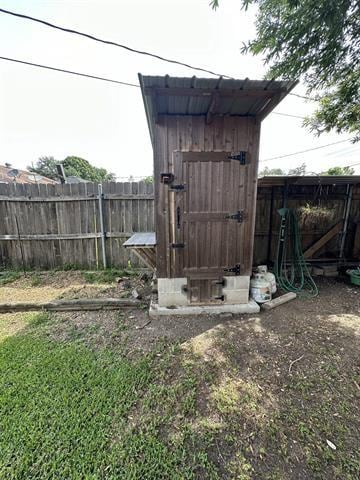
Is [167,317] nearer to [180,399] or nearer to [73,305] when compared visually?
[180,399]

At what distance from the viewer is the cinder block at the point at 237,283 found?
9.74 ft

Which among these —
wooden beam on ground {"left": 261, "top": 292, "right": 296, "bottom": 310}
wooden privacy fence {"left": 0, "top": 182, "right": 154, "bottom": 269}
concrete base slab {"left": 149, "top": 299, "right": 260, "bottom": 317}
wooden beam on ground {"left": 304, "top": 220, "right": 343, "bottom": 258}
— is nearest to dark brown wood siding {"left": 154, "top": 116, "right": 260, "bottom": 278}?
concrete base slab {"left": 149, "top": 299, "right": 260, "bottom": 317}

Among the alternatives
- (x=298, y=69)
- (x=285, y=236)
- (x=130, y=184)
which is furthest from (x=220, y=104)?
(x=285, y=236)

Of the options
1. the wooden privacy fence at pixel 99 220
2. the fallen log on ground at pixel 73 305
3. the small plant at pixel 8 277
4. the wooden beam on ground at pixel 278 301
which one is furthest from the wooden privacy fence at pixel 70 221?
the wooden beam on ground at pixel 278 301

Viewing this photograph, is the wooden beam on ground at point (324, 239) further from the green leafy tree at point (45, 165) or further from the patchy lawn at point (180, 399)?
the green leafy tree at point (45, 165)

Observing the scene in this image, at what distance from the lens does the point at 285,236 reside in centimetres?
427

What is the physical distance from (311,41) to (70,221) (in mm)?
5123

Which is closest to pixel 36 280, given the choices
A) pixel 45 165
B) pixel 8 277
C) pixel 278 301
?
pixel 8 277

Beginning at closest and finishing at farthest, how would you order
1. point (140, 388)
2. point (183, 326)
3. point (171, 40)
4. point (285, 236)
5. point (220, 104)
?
point (140, 388)
point (220, 104)
point (183, 326)
point (171, 40)
point (285, 236)

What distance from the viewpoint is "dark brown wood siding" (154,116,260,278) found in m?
2.53

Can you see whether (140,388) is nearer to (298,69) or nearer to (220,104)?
(220,104)

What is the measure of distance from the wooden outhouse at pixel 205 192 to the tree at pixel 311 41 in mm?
1313

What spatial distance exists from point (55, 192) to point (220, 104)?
382cm

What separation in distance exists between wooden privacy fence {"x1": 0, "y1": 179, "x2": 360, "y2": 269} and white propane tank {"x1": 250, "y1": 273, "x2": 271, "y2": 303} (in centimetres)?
148
